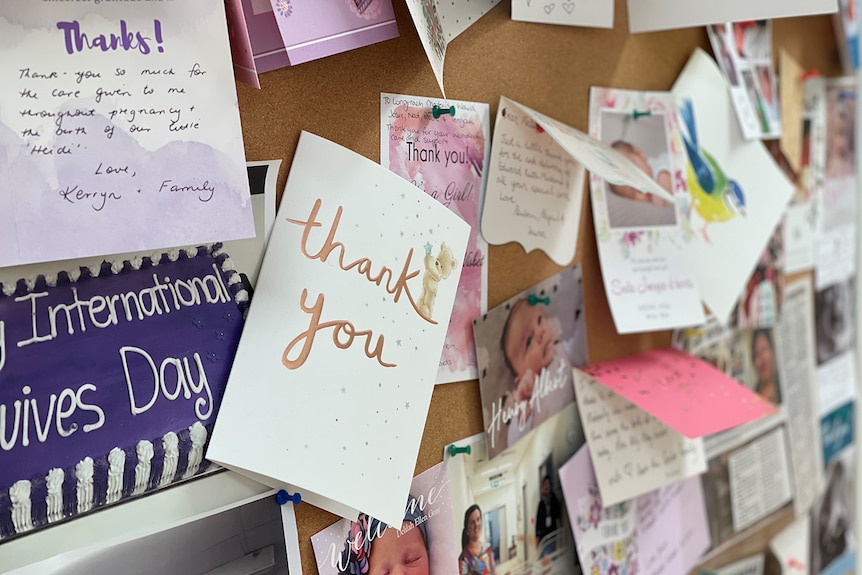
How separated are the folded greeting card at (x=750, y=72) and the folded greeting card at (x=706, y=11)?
0.49ft

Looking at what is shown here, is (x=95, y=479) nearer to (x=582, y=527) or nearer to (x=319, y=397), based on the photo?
(x=319, y=397)

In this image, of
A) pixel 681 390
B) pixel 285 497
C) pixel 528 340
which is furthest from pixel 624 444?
pixel 285 497

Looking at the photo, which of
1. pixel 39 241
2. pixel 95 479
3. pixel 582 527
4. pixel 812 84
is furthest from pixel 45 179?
pixel 812 84

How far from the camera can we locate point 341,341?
1.66 feet

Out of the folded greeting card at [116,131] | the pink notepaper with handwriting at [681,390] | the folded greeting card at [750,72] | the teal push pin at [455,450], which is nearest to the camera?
the folded greeting card at [116,131]

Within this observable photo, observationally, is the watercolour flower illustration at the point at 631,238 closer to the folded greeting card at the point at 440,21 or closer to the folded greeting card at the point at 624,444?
the folded greeting card at the point at 624,444

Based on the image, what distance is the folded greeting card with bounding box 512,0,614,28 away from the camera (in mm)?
637

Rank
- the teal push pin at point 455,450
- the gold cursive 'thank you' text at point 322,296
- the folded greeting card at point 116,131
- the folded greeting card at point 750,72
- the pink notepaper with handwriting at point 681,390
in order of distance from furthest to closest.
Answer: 1. the folded greeting card at point 750,72
2. the pink notepaper with handwriting at point 681,390
3. the teal push pin at point 455,450
4. the gold cursive 'thank you' text at point 322,296
5. the folded greeting card at point 116,131

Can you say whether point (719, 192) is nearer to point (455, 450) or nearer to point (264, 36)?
point (455, 450)

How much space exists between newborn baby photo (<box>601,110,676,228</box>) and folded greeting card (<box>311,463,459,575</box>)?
302 mm

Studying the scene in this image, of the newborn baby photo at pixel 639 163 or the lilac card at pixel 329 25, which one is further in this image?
the newborn baby photo at pixel 639 163

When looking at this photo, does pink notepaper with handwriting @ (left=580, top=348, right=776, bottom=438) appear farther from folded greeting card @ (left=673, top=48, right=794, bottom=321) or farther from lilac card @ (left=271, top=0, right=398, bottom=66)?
lilac card @ (left=271, top=0, right=398, bottom=66)

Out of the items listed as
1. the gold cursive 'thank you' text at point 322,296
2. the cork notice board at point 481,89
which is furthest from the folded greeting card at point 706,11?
the gold cursive 'thank you' text at point 322,296

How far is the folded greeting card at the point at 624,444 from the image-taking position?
742 millimetres
